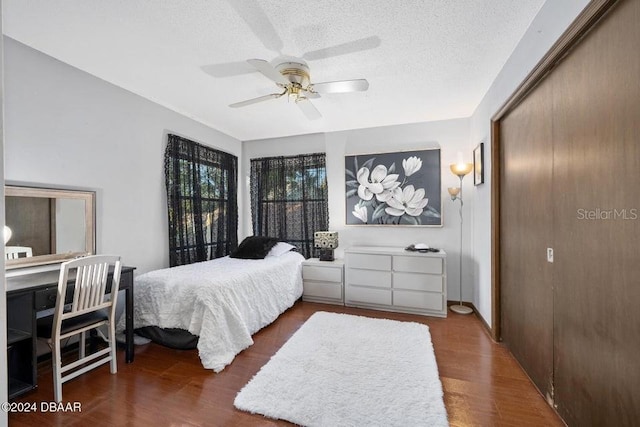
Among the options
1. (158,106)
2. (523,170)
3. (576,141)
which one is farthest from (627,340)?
(158,106)

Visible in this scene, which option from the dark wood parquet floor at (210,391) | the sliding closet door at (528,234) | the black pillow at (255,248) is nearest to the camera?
the dark wood parquet floor at (210,391)

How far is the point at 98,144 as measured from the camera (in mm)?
2617

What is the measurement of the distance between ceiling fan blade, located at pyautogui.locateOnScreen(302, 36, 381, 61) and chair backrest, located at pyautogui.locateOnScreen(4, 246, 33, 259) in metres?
2.66

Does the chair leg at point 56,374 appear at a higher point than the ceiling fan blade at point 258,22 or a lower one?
lower

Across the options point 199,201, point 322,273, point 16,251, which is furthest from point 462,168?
point 16,251

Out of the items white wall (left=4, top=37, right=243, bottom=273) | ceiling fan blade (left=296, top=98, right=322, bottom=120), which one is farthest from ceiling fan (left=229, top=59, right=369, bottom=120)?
white wall (left=4, top=37, right=243, bottom=273)

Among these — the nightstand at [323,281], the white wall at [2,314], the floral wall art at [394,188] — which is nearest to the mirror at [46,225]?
the white wall at [2,314]

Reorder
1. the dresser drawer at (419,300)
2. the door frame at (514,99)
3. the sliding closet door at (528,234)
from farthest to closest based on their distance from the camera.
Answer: the dresser drawer at (419,300), the sliding closet door at (528,234), the door frame at (514,99)

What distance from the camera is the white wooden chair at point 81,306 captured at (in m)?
1.82

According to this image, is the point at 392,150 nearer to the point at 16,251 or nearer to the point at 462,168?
the point at 462,168

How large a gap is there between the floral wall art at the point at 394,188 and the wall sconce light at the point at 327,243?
0.36 metres

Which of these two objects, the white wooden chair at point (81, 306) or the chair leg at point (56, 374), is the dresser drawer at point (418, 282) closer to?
the white wooden chair at point (81, 306)

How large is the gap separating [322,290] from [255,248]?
1092 mm

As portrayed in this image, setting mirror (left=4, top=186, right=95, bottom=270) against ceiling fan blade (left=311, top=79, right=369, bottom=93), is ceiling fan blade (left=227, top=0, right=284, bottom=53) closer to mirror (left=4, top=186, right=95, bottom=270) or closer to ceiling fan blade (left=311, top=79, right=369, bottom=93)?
ceiling fan blade (left=311, top=79, right=369, bottom=93)
